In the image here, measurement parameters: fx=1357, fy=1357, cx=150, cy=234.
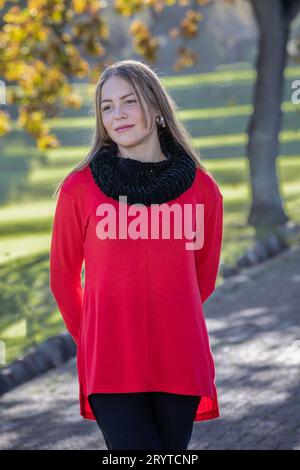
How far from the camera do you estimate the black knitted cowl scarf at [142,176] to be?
482 centimetres

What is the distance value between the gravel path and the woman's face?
2741 mm

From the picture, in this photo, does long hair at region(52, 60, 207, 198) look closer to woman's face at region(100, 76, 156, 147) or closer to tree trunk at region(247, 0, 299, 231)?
woman's face at region(100, 76, 156, 147)

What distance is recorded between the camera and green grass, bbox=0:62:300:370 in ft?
43.9

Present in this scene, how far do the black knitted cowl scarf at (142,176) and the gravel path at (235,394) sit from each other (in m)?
2.62

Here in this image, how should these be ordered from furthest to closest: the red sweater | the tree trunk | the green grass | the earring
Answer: the tree trunk < the green grass < the earring < the red sweater

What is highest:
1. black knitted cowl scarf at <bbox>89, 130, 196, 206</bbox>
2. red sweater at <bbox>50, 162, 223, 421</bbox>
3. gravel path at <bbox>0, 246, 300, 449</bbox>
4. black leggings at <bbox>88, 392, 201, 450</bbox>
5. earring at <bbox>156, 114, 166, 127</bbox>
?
earring at <bbox>156, 114, 166, 127</bbox>

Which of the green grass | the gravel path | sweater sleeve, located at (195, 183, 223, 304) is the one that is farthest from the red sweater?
the gravel path

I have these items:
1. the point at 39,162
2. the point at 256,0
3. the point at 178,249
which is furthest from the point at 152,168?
the point at 39,162

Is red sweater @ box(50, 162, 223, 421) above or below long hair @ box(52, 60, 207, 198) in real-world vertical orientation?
below

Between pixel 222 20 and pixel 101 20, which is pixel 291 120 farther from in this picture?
pixel 222 20

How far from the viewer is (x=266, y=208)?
21344 mm

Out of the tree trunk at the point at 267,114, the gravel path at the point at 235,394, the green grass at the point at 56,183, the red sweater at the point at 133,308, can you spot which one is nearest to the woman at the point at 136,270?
the red sweater at the point at 133,308

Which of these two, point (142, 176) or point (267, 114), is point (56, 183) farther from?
point (142, 176)

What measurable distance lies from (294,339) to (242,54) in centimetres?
9901
